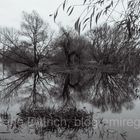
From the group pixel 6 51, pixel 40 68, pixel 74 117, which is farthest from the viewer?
pixel 6 51

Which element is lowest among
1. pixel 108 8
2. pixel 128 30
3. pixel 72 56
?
pixel 128 30

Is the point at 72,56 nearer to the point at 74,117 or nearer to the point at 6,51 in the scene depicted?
the point at 6,51

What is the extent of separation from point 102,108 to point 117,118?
1.21 m

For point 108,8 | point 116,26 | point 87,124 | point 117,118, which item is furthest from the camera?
point 117,118

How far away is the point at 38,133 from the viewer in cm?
501

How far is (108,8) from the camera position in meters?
2.72

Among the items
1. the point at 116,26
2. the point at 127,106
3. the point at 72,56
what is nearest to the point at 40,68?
the point at 72,56

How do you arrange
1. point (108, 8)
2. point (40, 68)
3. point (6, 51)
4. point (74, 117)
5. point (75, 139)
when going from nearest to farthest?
point (108, 8), point (75, 139), point (74, 117), point (40, 68), point (6, 51)

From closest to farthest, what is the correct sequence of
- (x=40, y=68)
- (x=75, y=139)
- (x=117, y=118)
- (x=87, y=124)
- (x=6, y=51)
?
(x=75, y=139)
(x=87, y=124)
(x=117, y=118)
(x=40, y=68)
(x=6, y=51)

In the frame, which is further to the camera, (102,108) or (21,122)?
(102,108)

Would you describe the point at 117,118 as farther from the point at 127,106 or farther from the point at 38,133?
the point at 38,133

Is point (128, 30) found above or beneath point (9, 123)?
above

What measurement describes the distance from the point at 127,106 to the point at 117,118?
178 cm

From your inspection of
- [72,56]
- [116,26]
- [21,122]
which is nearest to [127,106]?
[21,122]
